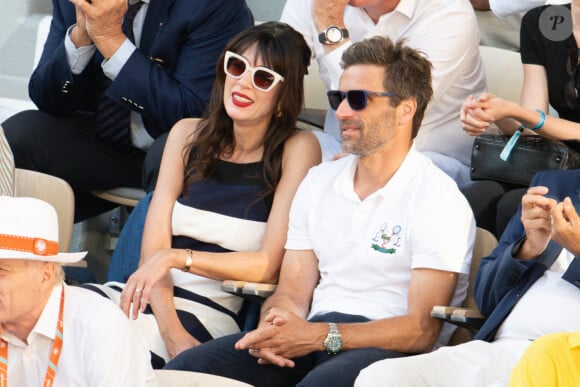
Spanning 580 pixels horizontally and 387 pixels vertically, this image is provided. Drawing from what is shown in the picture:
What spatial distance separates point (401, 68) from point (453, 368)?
3.54 ft

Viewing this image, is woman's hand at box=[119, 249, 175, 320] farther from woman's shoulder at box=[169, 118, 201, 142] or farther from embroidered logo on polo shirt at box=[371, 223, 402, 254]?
embroidered logo on polo shirt at box=[371, 223, 402, 254]

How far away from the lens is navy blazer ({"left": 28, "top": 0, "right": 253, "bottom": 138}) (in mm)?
4629

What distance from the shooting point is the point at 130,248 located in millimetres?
4277

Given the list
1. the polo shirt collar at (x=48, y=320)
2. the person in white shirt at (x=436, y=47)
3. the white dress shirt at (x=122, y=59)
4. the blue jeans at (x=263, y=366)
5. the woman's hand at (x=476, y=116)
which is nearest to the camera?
the polo shirt collar at (x=48, y=320)

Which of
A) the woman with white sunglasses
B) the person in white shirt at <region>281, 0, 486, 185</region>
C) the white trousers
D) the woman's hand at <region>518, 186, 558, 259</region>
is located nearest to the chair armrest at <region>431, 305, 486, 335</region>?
the white trousers

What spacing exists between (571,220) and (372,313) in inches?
29.4

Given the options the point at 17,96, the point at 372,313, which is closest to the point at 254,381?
the point at 372,313

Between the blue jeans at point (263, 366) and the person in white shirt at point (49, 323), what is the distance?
0.80 meters

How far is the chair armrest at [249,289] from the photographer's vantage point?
12.3 feet

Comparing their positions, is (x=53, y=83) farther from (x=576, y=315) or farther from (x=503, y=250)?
(x=576, y=315)

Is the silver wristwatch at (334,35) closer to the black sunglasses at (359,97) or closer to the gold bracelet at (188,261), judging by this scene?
the black sunglasses at (359,97)

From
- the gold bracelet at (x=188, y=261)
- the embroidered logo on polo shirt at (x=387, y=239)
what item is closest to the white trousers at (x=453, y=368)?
the embroidered logo on polo shirt at (x=387, y=239)

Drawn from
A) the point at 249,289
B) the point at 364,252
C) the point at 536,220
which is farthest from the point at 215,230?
the point at 536,220

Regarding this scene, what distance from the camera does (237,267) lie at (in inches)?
153
